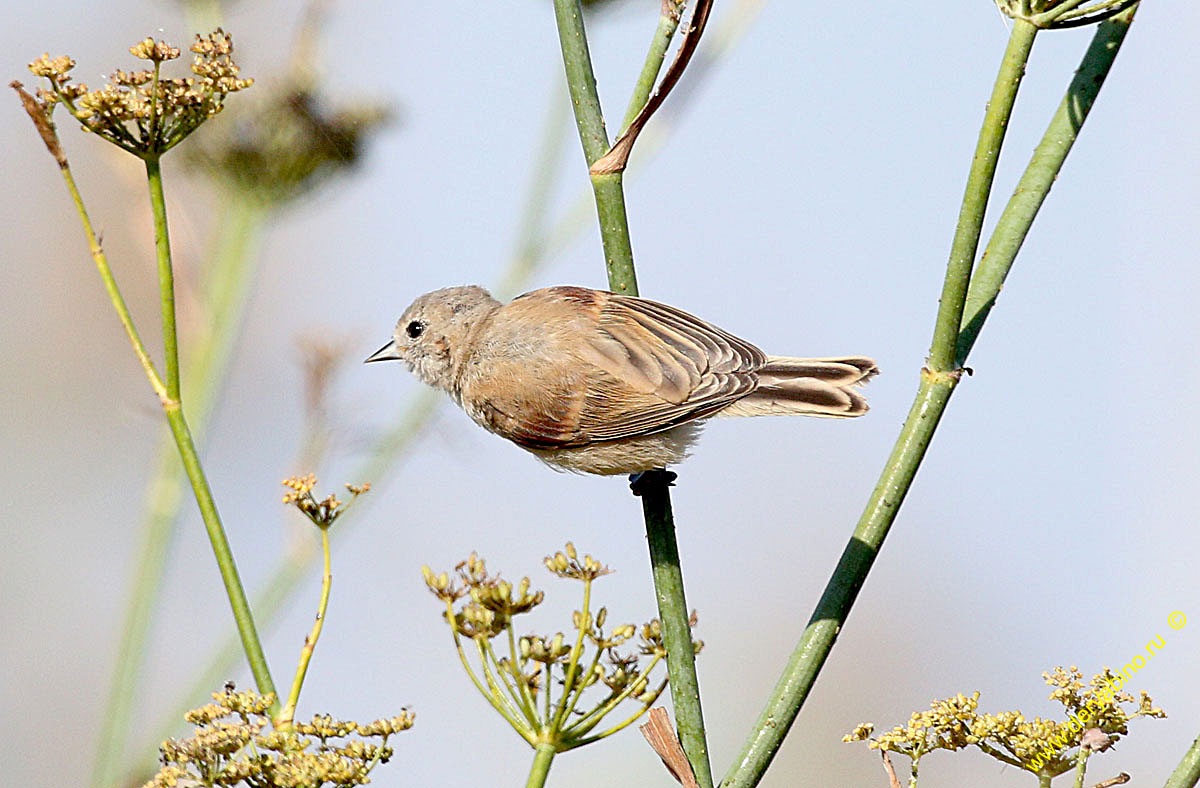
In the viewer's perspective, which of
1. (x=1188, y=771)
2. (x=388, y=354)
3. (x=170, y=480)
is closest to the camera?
(x=1188, y=771)

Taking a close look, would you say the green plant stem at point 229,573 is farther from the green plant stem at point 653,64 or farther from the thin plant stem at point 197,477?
the green plant stem at point 653,64

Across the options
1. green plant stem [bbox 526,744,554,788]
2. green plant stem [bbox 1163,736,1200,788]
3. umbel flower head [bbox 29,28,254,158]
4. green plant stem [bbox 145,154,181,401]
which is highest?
umbel flower head [bbox 29,28,254,158]

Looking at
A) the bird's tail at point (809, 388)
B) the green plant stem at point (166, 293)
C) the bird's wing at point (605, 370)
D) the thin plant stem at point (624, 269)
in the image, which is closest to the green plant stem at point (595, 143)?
the thin plant stem at point (624, 269)

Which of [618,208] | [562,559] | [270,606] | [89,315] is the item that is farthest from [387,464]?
[89,315]

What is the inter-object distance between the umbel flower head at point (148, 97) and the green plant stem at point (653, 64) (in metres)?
0.55

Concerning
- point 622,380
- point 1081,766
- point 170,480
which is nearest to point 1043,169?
point 1081,766

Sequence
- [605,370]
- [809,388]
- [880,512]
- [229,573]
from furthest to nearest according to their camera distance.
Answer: [605,370] < [809,388] < [880,512] < [229,573]

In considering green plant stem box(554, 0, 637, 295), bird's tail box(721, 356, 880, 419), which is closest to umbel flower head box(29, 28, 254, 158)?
green plant stem box(554, 0, 637, 295)

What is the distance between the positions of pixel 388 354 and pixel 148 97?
1.68 meters

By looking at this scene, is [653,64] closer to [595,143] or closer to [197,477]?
[595,143]

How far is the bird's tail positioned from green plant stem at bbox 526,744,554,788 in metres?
1.20

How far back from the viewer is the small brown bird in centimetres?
274

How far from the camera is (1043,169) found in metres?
1.70

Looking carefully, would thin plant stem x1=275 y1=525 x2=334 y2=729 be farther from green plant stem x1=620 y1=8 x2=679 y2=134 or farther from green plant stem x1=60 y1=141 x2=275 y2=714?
green plant stem x1=620 y1=8 x2=679 y2=134
